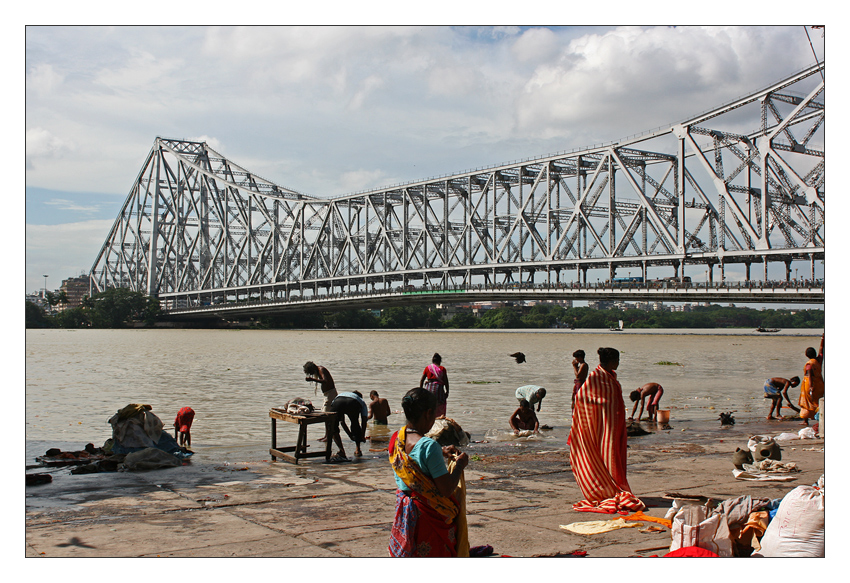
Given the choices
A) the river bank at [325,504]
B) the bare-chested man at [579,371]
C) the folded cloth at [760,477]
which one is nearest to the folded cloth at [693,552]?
the river bank at [325,504]

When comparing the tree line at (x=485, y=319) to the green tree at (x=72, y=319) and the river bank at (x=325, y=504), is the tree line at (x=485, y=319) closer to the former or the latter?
the green tree at (x=72, y=319)

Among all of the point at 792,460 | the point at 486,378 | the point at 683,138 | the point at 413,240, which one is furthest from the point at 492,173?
the point at 792,460

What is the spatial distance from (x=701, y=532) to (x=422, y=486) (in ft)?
6.08

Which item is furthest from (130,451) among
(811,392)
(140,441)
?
(811,392)

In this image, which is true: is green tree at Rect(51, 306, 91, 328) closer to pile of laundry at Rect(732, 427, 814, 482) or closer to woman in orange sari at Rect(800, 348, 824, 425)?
woman in orange sari at Rect(800, 348, 824, 425)

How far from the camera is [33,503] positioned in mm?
6520

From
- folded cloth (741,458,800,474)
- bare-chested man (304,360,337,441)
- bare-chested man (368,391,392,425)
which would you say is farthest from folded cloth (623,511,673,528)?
bare-chested man (368,391,392,425)

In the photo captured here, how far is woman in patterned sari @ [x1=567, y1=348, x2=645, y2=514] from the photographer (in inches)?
244

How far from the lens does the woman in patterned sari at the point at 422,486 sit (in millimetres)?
3844

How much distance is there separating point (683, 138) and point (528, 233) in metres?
20.9

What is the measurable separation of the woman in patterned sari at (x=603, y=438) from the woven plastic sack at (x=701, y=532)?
143 centimetres

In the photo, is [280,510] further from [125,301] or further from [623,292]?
[125,301]

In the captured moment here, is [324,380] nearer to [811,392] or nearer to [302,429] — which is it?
[302,429]
